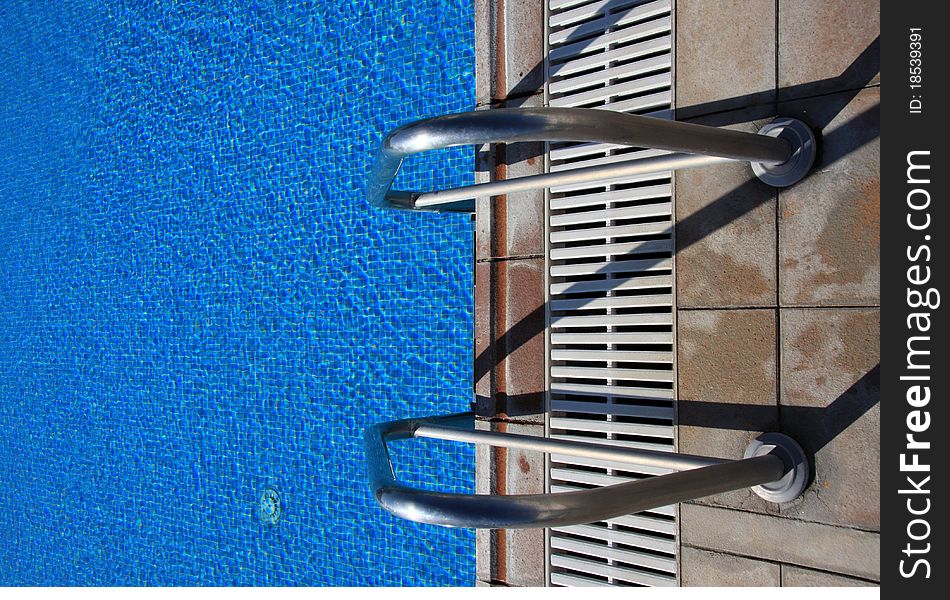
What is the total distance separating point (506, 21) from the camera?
3.92 metres

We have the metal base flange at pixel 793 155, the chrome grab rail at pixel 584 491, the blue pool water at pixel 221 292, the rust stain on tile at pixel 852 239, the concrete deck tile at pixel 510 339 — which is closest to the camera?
the chrome grab rail at pixel 584 491

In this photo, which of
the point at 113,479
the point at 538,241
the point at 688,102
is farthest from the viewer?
the point at 113,479

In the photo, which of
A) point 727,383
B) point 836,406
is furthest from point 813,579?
point 727,383

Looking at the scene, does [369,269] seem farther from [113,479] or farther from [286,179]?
[113,479]

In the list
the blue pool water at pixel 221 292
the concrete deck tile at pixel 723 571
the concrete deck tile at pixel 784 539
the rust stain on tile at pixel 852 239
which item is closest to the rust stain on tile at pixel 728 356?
the rust stain on tile at pixel 852 239

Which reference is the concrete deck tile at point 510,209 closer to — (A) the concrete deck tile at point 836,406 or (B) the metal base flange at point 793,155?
(B) the metal base flange at point 793,155

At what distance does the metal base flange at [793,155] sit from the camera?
113 inches

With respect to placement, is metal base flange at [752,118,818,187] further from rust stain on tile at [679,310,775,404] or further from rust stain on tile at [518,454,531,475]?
rust stain on tile at [518,454,531,475]

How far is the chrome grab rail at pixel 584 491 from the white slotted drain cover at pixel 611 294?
1.74ft

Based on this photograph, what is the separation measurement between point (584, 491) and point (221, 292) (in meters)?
4.51

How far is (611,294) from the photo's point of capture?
352 cm

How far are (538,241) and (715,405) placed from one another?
1099 millimetres

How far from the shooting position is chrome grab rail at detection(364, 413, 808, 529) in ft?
6.60

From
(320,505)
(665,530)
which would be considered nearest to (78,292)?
(320,505)
